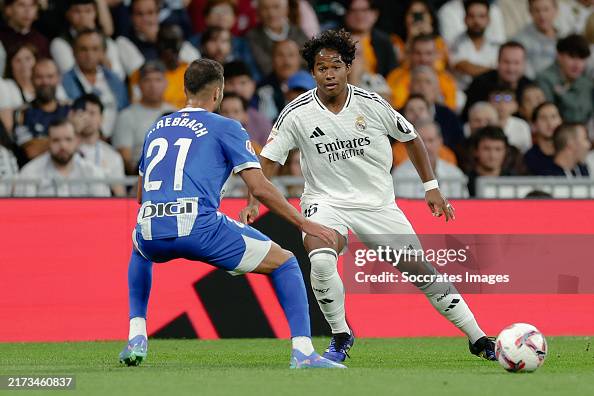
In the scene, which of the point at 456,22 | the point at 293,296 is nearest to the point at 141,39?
the point at 456,22

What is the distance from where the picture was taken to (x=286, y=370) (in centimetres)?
841

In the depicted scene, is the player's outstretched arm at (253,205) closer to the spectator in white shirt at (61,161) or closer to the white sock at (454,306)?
the white sock at (454,306)

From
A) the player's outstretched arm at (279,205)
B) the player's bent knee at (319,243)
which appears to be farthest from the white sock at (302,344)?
the player's bent knee at (319,243)

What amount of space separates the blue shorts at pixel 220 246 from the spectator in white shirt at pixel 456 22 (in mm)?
9470

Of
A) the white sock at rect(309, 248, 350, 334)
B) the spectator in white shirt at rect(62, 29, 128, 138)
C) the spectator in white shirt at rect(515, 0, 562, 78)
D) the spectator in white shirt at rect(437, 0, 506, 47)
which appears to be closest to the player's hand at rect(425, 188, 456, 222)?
the white sock at rect(309, 248, 350, 334)

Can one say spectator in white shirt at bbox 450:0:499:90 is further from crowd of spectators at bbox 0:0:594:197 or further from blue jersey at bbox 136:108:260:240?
blue jersey at bbox 136:108:260:240

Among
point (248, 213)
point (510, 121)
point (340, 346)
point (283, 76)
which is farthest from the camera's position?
point (510, 121)

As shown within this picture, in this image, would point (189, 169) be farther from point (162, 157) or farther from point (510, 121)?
point (510, 121)

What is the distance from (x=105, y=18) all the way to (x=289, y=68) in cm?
235

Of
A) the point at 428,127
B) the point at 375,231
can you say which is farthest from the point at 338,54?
the point at 428,127

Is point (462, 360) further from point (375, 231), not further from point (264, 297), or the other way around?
point (264, 297)

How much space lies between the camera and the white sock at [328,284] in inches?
368

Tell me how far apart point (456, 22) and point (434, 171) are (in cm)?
341

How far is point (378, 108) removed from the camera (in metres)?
9.72
